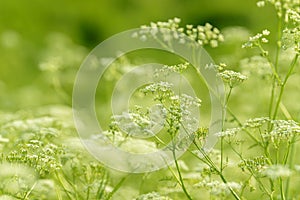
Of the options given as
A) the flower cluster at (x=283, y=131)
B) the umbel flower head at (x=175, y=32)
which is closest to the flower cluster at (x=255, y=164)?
the flower cluster at (x=283, y=131)

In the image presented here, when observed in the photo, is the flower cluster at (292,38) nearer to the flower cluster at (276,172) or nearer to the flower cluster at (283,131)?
the flower cluster at (283,131)

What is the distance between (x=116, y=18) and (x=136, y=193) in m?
12.6

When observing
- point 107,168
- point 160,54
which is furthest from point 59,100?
point 107,168

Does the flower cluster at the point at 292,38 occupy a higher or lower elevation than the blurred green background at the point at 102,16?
lower

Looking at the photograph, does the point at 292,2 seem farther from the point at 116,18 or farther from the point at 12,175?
the point at 116,18

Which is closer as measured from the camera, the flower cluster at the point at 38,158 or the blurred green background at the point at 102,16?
the flower cluster at the point at 38,158

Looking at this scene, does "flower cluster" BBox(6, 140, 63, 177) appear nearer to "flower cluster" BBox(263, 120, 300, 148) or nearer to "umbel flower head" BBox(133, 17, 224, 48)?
"umbel flower head" BBox(133, 17, 224, 48)

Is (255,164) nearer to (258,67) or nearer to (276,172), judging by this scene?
(276,172)

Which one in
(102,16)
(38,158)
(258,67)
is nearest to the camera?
(38,158)

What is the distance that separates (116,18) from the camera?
16391 mm

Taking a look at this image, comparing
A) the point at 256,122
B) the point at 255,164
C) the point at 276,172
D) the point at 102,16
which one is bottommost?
the point at 276,172

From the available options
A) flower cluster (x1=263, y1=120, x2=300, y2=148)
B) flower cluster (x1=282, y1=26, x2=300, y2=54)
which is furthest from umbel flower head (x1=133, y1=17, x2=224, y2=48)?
flower cluster (x1=263, y1=120, x2=300, y2=148)

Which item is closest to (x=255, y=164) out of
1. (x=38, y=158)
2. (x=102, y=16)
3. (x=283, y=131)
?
(x=283, y=131)

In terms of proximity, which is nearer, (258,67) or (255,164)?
(255,164)
